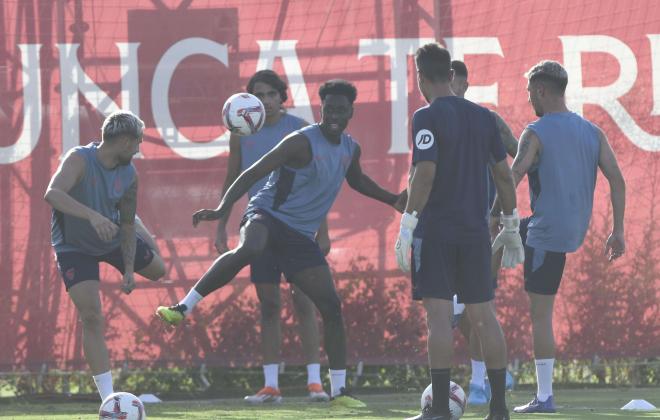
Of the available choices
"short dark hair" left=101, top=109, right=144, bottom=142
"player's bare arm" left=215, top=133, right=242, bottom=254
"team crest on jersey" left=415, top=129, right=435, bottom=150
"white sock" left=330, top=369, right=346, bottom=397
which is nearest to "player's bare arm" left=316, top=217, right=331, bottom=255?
"player's bare arm" left=215, top=133, right=242, bottom=254

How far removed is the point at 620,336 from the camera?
480 inches

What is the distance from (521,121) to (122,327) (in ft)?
11.5

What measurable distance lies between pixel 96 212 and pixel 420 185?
207 centimetres

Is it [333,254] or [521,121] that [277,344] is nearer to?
[333,254]

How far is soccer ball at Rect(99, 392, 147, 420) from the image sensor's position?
26.1ft

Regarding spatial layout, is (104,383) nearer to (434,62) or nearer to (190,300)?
(190,300)

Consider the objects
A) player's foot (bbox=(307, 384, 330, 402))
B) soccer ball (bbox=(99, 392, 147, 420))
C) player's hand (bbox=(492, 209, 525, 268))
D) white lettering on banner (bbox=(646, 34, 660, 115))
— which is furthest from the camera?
white lettering on banner (bbox=(646, 34, 660, 115))

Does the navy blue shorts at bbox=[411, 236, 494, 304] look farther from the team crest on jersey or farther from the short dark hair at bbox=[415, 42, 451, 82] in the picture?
the short dark hair at bbox=[415, 42, 451, 82]

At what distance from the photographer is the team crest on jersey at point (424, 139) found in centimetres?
773

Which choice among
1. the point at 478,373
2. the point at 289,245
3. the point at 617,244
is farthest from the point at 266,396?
the point at 617,244

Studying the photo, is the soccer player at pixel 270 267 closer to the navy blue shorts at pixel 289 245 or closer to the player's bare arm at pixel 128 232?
the navy blue shorts at pixel 289 245

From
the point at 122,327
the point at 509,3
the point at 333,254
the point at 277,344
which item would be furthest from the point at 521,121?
the point at 122,327

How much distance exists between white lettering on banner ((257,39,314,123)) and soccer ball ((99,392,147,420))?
4.44m

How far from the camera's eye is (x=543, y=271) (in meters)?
9.32
